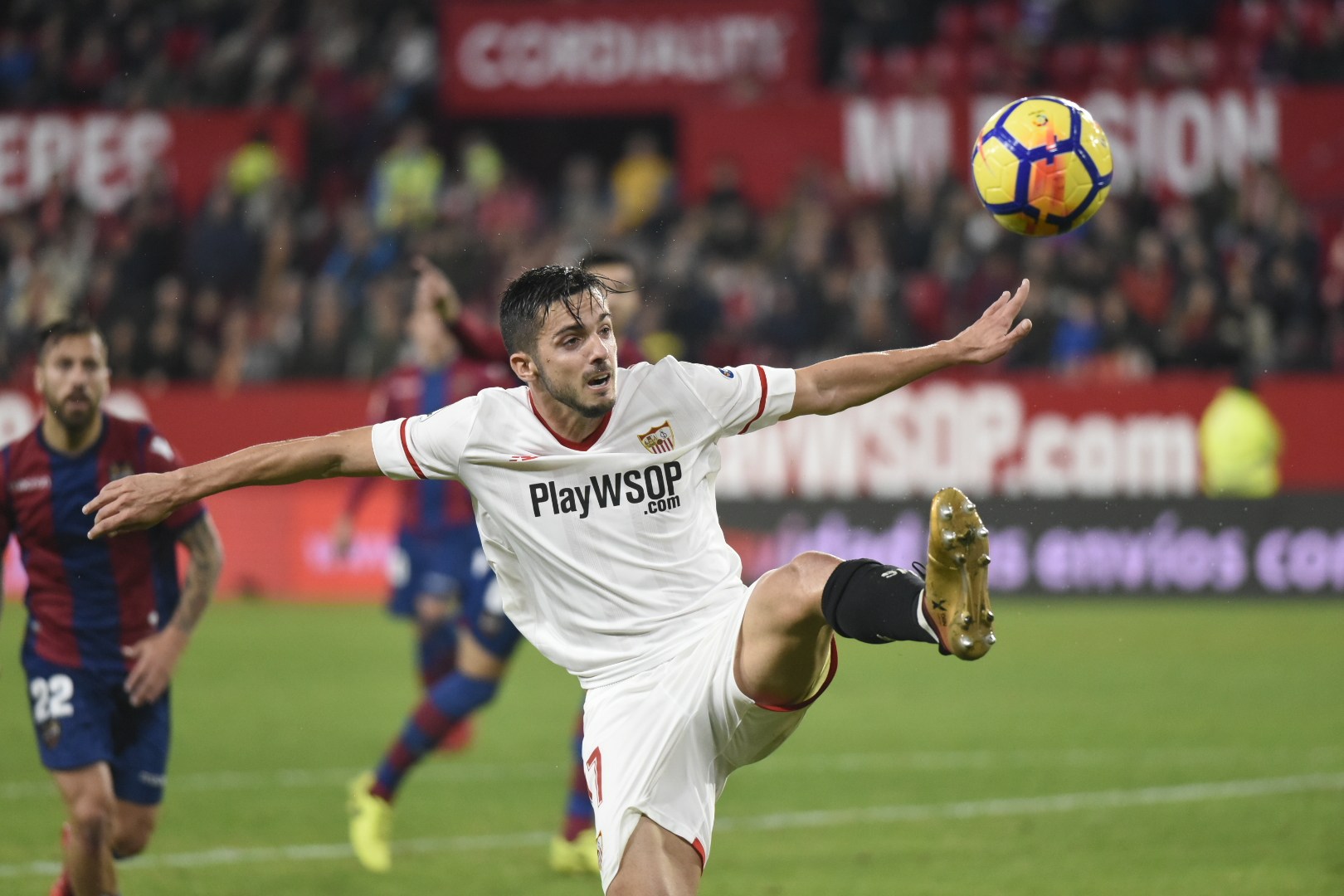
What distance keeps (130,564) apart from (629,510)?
200cm

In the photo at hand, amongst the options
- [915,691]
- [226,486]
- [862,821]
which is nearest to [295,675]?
[915,691]

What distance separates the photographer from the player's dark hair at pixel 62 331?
5.90 meters

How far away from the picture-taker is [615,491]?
16.5ft

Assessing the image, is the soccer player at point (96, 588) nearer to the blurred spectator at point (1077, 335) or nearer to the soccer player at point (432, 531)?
the soccer player at point (432, 531)

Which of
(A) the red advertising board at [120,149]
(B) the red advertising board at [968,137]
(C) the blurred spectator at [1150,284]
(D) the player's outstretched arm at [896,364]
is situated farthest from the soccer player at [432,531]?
(A) the red advertising board at [120,149]

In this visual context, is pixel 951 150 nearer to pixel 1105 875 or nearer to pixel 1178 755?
pixel 1178 755

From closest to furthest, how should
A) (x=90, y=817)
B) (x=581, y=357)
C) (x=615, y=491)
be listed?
1. (x=581, y=357)
2. (x=615, y=491)
3. (x=90, y=817)

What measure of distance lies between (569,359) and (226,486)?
3.31 ft

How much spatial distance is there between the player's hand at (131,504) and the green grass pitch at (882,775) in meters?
2.46

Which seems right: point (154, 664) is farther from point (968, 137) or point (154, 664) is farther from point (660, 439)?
point (968, 137)

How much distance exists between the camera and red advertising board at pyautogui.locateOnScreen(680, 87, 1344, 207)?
1967 cm

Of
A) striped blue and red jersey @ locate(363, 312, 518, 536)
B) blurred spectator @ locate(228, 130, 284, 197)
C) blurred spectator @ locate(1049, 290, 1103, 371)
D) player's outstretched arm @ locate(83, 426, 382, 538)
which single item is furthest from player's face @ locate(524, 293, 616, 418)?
blurred spectator @ locate(228, 130, 284, 197)

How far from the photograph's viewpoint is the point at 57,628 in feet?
19.5

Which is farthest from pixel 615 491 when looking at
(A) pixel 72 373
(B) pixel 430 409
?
(B) pixel 430 409
